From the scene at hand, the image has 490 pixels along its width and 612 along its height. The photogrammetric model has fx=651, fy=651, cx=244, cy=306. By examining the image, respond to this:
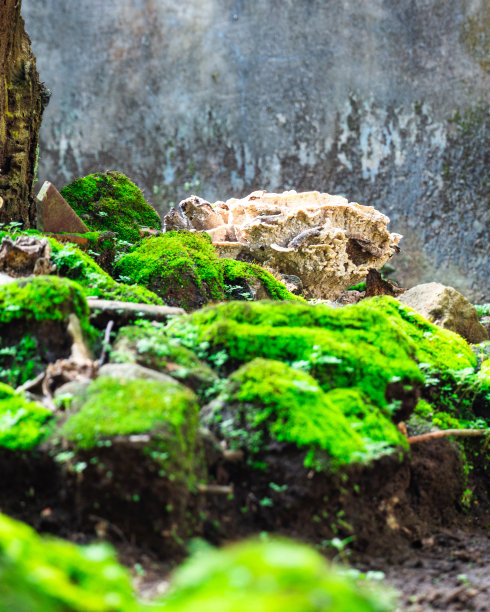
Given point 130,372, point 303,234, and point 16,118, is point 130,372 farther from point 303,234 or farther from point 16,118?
point 303,234

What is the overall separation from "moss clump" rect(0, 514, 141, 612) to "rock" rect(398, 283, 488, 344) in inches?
200

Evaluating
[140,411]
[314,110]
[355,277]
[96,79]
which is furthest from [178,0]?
[140,411]

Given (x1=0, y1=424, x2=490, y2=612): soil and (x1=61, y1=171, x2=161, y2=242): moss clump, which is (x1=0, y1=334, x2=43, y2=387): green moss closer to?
(x1=0, y1=424, x2=490, y2=612): soil

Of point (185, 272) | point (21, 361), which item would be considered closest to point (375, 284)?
point (185, 272)

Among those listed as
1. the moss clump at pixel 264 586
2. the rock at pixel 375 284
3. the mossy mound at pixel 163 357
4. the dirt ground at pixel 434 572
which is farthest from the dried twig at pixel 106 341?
the rock at pixel 375 284

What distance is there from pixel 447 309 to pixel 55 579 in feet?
17.9

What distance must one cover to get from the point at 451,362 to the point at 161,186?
11670 mm

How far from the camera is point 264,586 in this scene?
3.37 ft

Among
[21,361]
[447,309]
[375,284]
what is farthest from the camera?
[375,284]

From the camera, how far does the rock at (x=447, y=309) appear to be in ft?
19.9

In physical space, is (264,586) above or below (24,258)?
above

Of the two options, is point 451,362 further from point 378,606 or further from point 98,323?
point 378,606

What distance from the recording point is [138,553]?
2.33 meters

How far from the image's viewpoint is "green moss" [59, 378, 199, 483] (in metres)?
2.39
